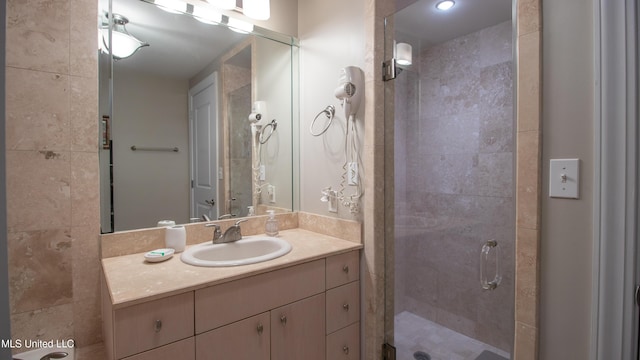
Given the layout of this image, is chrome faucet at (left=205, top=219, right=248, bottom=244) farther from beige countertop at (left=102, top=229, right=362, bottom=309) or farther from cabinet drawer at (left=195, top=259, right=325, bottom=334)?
cabinet drawer at (left=195, top=259, right=325, bottom=334)

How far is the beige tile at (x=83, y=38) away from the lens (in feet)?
4.06

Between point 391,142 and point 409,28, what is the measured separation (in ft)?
2.09

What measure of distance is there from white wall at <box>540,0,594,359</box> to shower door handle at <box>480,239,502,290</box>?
15.8 inches

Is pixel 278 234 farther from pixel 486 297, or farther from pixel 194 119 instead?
pixel 486 297

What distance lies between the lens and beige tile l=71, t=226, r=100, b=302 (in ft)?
4.11

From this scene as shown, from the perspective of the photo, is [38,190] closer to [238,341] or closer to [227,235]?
[227,235]

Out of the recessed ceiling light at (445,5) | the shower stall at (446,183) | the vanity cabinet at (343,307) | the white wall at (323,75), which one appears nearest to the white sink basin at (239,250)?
the vanity cabinet at (343,307)

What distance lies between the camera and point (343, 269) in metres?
1.49

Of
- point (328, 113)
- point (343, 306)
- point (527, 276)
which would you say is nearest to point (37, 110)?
point (328, 113)

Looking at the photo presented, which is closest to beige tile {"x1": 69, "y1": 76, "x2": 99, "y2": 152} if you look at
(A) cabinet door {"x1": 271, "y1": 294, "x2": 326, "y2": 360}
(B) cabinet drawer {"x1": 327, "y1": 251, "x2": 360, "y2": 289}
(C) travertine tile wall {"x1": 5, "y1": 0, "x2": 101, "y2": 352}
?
(C) travertine tile wall {"x1": 5, "y1": 0, "x2": 101, "y2": 352}

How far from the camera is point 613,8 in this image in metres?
0.82

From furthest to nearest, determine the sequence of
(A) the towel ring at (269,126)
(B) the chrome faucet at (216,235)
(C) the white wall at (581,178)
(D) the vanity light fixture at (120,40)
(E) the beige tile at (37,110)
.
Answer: (A) the towel ring at (269,126) < (B) the chrome faucet at (216,235) < (D) the vanity light fixture at (120,40) < (E) the beige tile at (37,110) < (C) the white wall at (581,178)

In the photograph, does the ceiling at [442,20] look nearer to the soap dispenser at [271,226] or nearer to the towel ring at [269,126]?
the towel ring at [269,126]

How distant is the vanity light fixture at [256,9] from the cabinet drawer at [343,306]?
161 cm
